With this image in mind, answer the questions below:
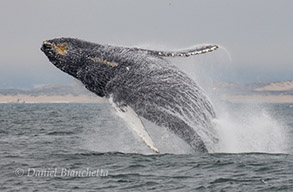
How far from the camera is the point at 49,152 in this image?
1738 cm

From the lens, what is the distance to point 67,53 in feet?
42.3

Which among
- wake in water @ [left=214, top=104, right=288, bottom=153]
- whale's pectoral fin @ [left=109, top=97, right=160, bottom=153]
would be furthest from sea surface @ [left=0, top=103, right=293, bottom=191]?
whale's pectoral fin @ [left=109, top=97, right=160, bottom=153]

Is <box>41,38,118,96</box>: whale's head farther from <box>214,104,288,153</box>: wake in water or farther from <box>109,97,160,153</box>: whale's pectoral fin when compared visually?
<box>214,104,288,153</box>: wake in water

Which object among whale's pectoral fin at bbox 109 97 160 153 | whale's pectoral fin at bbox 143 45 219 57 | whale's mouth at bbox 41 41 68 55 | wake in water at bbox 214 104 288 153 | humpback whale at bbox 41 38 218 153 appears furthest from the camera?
wake in water at bbox 214 104 288 153

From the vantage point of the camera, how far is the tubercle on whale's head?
42.0 ft

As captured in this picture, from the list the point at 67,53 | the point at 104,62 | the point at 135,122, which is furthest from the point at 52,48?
the point at 135,122

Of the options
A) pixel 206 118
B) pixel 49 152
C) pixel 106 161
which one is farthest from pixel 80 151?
pixel 206 118

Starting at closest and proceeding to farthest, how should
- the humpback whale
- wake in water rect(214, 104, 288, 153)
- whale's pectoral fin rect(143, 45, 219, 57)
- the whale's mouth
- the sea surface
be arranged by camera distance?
→ the sea surface
whale's pectoral fin rect(143, 45, 219, 57)
the humpback whale
the whale's mouth
wake in water rect(214, 104, 288, 153)

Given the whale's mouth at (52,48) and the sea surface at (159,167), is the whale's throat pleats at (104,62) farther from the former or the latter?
the sea surface at (159,167)

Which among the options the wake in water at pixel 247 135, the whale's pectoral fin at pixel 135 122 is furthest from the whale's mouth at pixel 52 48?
the wake in water at pixel 247 135

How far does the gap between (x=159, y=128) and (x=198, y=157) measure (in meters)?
1.47

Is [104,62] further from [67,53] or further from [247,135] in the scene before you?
[247,135]

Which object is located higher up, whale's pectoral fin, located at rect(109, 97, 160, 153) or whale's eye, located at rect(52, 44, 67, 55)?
whale's eye, located at rect(52, 44, 67, 55)

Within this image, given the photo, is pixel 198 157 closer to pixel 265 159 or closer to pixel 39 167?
pixel 265 159
